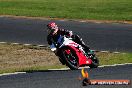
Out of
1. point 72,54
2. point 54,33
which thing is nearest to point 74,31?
point 54,33

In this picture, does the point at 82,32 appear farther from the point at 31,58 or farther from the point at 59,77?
the point at 59,77

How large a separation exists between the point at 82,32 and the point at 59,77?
13774mm

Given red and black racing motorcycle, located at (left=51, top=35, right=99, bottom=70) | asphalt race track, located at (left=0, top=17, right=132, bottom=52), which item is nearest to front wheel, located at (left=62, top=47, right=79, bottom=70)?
red and black racing motorcycle, located at (left=51, top=35, right=99, bottom=70)

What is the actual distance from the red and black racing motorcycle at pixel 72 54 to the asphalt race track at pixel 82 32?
7057 mm

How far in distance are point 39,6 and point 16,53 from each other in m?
19.1

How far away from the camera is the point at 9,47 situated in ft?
82.2

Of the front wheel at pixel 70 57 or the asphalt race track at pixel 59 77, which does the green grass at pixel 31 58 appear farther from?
the asphalt race track at pixel 59 77

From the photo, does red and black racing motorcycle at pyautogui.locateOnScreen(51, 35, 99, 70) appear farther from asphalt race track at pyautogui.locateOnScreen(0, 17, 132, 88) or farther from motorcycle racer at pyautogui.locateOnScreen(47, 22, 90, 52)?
asphalt race track at pyautogui.locateOnScreen(0, 17, 132, 88)

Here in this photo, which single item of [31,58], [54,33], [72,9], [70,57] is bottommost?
[72,9]

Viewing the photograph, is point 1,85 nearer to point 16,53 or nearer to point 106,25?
point 16,53

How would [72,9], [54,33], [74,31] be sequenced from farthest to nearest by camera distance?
[72,9] < [74,31] < [54,33]

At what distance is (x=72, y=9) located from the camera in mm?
39688

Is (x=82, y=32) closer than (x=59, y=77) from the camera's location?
No

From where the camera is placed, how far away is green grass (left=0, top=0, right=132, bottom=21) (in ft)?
115
